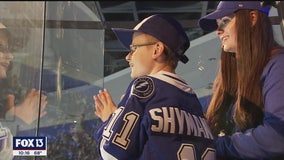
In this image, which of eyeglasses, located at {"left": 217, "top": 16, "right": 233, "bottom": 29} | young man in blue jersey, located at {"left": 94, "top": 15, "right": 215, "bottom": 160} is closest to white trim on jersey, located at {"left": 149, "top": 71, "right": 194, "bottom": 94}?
young man in blue jersey, located at {"left": 94, "top": 15, "right": 215, "bottom": 160}

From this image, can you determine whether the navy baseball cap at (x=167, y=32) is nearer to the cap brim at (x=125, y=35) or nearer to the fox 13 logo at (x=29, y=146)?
the cap brim at (x=125, y=35)

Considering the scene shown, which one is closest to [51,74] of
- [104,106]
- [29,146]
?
[29,146]

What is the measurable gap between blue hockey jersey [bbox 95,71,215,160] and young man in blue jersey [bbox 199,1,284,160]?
0.16m

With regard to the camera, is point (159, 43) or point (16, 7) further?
point (16, 7)

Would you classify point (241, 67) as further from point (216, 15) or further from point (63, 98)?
point (63, 98)

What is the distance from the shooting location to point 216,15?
1.51 meters

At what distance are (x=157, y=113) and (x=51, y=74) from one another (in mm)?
781

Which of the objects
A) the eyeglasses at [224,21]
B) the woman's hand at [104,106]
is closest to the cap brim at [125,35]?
the woman's hand at [104,106]

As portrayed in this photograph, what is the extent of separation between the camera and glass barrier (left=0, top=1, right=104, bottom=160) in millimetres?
1714

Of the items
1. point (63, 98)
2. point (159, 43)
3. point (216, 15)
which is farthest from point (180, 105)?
point (63, 98)

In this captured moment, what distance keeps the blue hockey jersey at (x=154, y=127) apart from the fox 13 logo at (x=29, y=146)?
1.39ft

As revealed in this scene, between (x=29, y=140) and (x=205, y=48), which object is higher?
(x=205, y=48)

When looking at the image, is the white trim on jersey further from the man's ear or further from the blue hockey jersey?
the man's ear

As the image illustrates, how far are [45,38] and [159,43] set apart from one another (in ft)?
2.16
